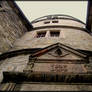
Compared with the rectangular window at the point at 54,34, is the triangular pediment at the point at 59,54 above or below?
above

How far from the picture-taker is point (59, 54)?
19.3 feet

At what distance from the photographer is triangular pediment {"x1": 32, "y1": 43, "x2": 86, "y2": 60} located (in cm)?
562

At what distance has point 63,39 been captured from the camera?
833 centimetres

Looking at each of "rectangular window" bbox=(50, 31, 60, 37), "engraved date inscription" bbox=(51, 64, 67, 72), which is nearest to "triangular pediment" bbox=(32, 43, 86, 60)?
"engraved date inscription" bbox=(51, 64, 67, 72)

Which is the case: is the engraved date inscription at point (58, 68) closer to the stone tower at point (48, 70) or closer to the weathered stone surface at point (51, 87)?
the stone tower at point (48, 70)

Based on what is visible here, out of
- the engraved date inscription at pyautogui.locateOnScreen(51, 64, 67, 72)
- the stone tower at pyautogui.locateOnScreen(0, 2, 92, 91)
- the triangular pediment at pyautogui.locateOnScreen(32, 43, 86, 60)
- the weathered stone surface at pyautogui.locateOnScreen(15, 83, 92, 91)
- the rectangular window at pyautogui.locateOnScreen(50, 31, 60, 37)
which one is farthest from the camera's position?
the rectangular window at pyautogui.locateOnScreen(50, 31, 60, 37)

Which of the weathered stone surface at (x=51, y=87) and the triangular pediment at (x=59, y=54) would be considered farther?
the triangular pediment at (x=59, y=54)

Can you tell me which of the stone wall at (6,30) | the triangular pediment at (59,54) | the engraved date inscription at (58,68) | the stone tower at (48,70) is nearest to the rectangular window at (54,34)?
the stone tower at (48,70)

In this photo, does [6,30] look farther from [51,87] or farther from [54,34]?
[51,87]

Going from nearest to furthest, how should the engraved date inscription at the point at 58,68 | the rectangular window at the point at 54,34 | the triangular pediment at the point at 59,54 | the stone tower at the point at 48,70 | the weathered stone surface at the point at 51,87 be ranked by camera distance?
the weathered stone surface at the point at 51,87 < the stone tower at the point at 48,70 < the engraved date inscription at the point at 58,68 < the triangular pediment at the point at 59,54 < the rectangular window at the point at 54,34

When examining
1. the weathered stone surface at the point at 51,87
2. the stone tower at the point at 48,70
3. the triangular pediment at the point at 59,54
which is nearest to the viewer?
the weathered stone surface at the point at 51,87

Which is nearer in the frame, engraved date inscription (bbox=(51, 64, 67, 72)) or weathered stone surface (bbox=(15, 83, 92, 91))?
weathered stone surface (bbox=(15, 83, 92, 91))

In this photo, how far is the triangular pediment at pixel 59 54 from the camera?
562cm

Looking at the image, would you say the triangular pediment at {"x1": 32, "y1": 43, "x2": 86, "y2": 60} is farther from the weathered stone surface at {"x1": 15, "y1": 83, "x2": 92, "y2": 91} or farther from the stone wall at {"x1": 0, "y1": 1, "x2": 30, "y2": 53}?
the stone wall at {"x1": 0, "y1": 1, "x2": 30, "y2": 53}
